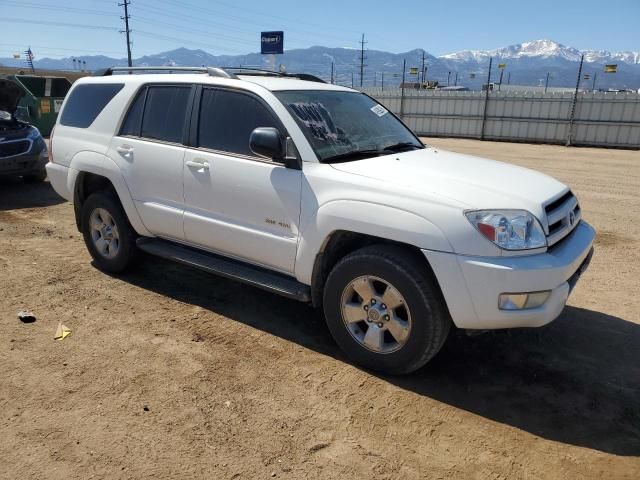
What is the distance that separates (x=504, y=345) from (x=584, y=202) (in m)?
6.24

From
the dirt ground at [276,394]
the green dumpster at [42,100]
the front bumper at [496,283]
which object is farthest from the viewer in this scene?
the green dumpster at [42,100]

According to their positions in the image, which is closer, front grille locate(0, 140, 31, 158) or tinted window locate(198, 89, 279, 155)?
tinted window locate(198, 89, 279, 155)

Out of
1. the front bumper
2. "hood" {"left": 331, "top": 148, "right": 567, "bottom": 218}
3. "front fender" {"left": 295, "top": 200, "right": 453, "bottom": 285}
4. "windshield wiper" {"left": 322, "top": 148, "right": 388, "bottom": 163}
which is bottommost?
the front bumper

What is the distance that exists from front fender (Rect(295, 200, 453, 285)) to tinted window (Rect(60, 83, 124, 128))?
8.65 feet

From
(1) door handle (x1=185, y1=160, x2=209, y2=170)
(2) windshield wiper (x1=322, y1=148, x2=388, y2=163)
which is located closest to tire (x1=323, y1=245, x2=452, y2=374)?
(2) windshield wiper (x1=322, y1=148, x2=388, y2=163)

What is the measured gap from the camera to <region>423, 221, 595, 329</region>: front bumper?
2.84 metres

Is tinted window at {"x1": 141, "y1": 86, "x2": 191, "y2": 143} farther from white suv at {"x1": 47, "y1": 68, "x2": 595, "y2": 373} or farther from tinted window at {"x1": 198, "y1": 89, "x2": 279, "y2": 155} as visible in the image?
tinted window at {"x1": 198, "y1": 89, "x2": 279, "y2": 155}

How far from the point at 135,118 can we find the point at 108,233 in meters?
1.19

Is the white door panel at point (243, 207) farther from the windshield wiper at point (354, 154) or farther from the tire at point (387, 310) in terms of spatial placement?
the tire at point (387, 310)

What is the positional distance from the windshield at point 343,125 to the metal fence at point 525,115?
18375 mm

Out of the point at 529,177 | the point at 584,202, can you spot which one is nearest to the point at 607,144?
the point at 584,202

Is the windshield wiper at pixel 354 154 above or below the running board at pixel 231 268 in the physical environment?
above

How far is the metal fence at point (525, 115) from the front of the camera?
19.2m

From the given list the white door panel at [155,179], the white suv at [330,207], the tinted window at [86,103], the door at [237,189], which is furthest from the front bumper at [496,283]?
the tinted window at [86,103]
